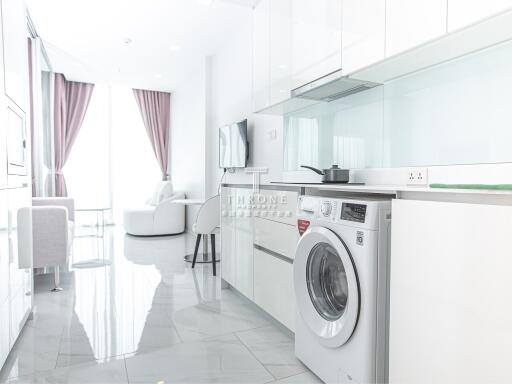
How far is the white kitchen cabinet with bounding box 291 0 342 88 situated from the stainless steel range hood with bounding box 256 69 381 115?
0.04 meters

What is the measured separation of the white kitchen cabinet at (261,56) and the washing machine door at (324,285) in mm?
1362

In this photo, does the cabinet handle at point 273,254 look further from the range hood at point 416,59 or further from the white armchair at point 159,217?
the white armchair at point 159,217

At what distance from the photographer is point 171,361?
1.88 m

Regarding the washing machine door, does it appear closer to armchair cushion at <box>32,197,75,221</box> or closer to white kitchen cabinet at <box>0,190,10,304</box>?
white kitchen cabinet at <box>0,190,10,304</box>

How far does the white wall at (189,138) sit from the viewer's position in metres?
5.21

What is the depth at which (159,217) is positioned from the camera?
571 centimetres

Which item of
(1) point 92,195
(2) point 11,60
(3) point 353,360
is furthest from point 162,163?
(3) point 353,360

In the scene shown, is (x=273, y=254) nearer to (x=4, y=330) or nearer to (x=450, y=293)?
(x=450, y=293)

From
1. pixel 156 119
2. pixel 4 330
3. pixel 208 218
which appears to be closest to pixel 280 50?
pixel 208 218

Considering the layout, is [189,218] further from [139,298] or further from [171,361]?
[171,361]

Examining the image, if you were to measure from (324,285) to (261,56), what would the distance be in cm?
192

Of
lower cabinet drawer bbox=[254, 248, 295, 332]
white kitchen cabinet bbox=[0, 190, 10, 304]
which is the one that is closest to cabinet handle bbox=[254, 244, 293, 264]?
lower cabinet drawer bbox=[254, 248, 295, 332]

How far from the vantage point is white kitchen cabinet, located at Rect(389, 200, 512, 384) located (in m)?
0.95

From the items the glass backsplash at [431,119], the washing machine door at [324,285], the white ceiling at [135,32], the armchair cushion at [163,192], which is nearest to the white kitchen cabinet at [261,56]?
the white ceiling at [135,32]
